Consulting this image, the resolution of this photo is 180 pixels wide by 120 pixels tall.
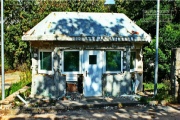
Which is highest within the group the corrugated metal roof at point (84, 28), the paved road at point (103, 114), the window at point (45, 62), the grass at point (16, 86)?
the corrugated metal roof at point (84, 28)

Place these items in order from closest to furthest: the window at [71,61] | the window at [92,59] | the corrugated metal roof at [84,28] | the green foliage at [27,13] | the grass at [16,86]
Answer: the corrugated metal roof at [84,28] → the window at [71,61] → the window at [92,59] → the grass at [16,86] → the green foliage at [27,13]

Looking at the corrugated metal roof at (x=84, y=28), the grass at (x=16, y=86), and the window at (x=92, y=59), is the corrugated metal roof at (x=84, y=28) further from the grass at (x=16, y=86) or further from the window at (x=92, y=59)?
the grass at (x=16, y=86)

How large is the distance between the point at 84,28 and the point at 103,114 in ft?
15.2

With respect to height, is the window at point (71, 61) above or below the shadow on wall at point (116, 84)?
above

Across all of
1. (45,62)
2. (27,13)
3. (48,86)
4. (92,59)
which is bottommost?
(48,86)

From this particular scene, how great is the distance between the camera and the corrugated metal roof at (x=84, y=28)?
40.2 feet

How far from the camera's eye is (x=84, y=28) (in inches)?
511

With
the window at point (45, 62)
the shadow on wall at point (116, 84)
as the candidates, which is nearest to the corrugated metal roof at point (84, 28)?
the window at point (45, 62)

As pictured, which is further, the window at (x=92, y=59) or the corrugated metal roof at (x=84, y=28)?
the window at (x=92, y=59)

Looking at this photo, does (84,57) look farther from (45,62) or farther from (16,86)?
(16,86)

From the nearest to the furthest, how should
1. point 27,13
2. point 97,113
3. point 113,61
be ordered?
point 97,113 < point 113,61 < point 27,13

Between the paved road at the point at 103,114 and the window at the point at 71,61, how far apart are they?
2651 mm

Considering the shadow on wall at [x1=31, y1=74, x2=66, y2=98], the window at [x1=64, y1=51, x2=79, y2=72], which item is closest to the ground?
the shadow on wall at [x1=31, y1=74, x2=66, y2=98]

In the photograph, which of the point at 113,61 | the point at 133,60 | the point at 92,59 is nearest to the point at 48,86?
the point at 92,59
